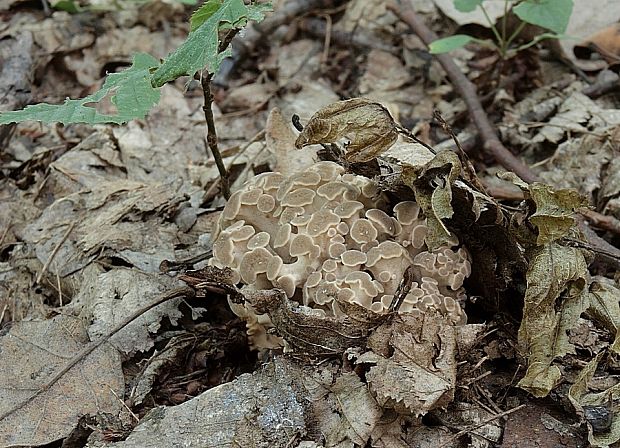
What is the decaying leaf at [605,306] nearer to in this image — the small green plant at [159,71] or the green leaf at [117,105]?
the small green plant at [159,71]

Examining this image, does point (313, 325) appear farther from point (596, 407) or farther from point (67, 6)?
point (67, 6)

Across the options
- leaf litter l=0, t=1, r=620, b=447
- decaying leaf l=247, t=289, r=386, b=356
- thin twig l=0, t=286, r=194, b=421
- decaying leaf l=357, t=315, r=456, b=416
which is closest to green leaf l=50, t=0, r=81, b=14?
leaf litter l=0, t=1, r=620, b=447

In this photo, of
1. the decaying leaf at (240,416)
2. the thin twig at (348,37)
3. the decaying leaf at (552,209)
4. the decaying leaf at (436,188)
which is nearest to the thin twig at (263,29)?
the thin twig at (348,37)

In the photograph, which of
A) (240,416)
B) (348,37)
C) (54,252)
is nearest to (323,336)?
(240,416)

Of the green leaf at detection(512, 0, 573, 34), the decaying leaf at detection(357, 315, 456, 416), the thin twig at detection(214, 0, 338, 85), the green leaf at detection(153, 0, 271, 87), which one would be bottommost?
the thin twig at detection(214, 0, 338, 85)

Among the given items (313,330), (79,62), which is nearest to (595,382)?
(313,330)

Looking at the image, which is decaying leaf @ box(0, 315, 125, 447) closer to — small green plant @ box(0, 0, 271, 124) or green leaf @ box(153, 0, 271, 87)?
small green plant @ box(0, 0, 271, 124)
